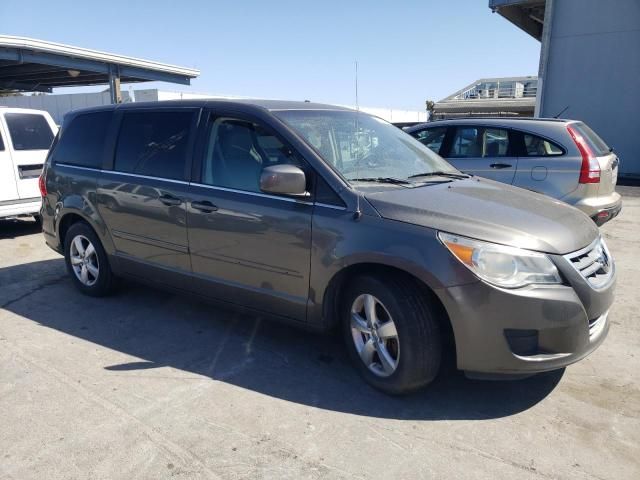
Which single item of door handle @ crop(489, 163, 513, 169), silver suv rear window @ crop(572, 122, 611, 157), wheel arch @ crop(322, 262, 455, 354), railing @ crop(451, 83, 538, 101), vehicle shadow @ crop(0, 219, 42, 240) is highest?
railing @ crop(451, 83, 538, 101)

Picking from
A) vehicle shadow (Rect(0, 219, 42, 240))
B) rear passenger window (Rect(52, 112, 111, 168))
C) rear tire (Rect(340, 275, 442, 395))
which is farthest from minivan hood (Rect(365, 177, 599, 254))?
vehicle shadow (Rect(0, 219, 42, 240))

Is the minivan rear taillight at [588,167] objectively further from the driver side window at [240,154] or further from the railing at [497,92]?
the railing at [497,92]

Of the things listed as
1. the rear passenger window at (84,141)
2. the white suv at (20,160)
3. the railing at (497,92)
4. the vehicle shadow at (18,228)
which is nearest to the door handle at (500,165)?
the rear passenger window at (84,141)

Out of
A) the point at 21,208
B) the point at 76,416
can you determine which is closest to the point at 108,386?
the point at 76,416

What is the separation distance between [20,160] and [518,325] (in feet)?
24.8

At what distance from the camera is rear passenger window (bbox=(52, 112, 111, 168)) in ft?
15.6

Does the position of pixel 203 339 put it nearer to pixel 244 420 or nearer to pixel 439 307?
pixel 244 420

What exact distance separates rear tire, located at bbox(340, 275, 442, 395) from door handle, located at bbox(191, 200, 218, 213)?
1.20 m

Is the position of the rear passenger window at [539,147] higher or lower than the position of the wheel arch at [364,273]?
higher

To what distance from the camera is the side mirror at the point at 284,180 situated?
124 inches

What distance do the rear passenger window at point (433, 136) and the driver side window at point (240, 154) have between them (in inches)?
162

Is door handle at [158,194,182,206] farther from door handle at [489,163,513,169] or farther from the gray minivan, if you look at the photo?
door handle at [489,163,513,169]

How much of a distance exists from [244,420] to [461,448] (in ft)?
3.90

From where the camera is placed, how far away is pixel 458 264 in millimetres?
2730
